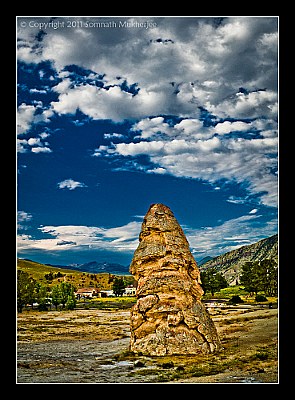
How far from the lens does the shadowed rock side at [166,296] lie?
13570mm

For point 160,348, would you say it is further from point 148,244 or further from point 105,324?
point 105,324

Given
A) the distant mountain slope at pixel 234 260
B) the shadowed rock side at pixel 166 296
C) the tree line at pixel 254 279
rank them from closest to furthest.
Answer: the shadowed rock side at pixel 166 296 < the tree line at pixel 254 279 < the distant mountain slope at pixel 234 260

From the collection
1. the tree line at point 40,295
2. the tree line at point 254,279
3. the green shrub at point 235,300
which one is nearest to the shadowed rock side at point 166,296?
the tree line at point 254,279

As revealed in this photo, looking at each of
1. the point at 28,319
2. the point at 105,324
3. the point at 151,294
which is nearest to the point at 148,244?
the point at 151,294

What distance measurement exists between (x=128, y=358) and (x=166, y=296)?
217 cm

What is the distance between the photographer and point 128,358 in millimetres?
13523

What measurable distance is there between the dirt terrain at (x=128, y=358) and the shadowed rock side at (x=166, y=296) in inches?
18.1

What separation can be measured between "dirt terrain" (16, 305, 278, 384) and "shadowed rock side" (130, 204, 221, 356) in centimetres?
46

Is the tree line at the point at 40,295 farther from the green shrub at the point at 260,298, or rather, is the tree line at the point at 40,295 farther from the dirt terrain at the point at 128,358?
the green shrub at the point at 260,298

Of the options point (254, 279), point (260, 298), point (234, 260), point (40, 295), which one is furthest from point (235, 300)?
point (40, 295)

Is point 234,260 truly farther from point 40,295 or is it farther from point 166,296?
point 166,296

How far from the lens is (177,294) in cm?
1402
